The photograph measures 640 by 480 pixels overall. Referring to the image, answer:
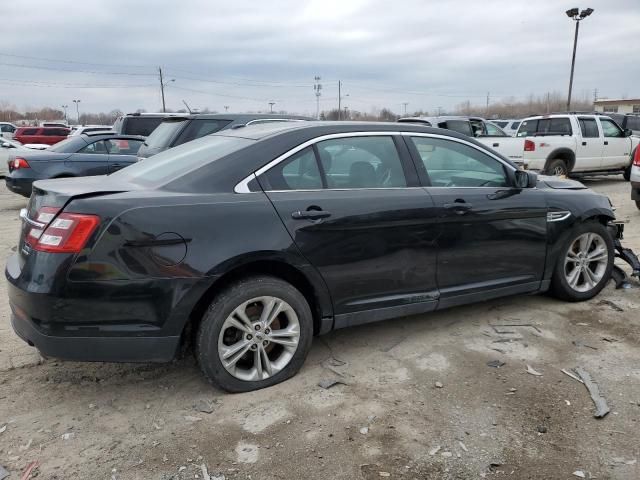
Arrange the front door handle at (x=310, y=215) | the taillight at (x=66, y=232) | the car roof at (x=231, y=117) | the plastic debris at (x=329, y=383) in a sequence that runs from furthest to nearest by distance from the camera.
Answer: the car roof at (x=231, y=117)
the plastic debris at (x=329, y=383)
the front door handle at (x=310, y=215)
the taillight at (x=66, y=232)

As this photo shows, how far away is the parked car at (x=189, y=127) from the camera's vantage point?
27.0 feet

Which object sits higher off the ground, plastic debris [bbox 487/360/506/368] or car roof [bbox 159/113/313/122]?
car roof [bbox 159/113/313/122]

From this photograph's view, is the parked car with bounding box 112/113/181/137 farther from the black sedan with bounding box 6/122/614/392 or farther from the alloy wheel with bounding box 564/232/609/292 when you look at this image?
the alloy wheel with bounding box 564/232/609/292

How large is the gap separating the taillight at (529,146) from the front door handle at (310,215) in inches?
421

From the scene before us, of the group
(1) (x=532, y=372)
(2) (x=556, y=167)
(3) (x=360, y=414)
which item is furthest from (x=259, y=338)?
(2) (x=556, y=167)

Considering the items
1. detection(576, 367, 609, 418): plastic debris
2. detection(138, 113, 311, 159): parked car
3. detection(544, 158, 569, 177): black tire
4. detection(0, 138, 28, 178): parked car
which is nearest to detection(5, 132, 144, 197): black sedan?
detection(138, 113, 311, 159): parked car

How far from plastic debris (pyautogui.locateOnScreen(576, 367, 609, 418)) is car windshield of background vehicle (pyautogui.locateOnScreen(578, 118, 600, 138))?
11.3m

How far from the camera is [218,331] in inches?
122

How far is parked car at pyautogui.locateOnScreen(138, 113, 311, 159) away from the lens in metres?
8.24

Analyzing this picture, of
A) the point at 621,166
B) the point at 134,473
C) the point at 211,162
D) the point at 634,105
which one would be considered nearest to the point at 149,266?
the point at 211,162

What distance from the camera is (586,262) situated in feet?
15.9

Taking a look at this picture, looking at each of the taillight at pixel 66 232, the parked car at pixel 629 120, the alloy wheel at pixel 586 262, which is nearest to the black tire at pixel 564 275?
the alloy wheel at pixel 586 262

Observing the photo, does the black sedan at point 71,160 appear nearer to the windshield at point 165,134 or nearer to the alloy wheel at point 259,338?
the windshield at point 165,134

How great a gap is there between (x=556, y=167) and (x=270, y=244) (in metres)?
11.6
